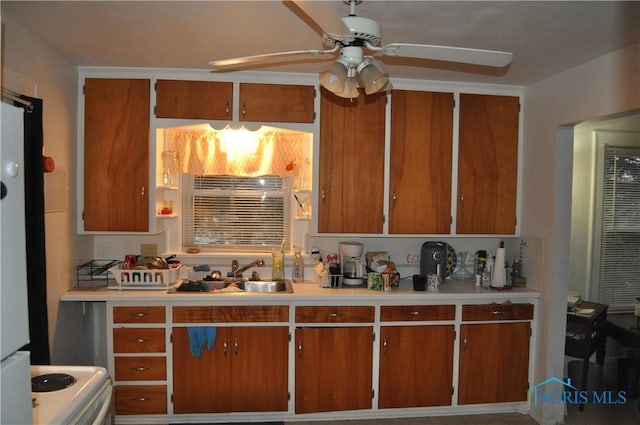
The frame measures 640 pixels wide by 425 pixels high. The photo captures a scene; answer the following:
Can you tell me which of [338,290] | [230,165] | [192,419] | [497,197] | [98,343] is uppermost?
[230,165]

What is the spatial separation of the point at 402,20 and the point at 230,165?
5.83ft

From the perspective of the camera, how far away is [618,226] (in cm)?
384

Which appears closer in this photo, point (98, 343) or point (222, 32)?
point (222, 32)

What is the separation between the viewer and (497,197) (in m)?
3.37

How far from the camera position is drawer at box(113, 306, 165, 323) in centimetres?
286

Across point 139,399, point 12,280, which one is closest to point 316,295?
point 139,399

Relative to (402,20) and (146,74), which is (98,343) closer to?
(146,74)

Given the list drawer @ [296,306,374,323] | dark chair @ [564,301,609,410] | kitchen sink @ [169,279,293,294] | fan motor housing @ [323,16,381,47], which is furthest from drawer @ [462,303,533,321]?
fan motor housing @ [323,16,381,47]

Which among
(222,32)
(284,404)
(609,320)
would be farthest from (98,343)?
(609,320)

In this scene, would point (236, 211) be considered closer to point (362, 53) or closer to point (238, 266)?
point (238, 266)

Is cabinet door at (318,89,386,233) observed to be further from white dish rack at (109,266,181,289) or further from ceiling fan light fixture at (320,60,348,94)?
ceiling fan light fixture at (320,60,348,94)

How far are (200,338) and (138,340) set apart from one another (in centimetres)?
41

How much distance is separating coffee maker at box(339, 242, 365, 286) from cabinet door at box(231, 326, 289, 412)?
0.62 metres

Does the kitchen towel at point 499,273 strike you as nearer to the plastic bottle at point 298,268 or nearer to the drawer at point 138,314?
the plastic bottle at point 298,268
